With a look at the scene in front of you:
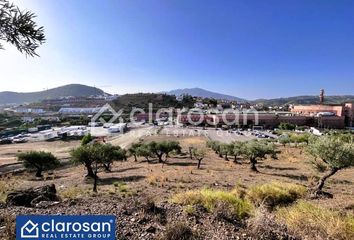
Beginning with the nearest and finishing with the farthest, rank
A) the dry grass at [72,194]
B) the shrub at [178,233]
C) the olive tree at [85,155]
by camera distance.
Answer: the shrub at [178,233]
the dry grass at [72,194]
the olive tree at [85,155]

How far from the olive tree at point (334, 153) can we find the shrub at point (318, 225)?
26.2 feet

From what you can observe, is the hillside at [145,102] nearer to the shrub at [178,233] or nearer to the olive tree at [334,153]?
the olive tree at [334,153]

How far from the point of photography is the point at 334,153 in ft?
47.4

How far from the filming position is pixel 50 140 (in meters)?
77.3

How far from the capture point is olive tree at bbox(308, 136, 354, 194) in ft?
46.3

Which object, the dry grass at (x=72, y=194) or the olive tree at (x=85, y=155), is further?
the olive tree at (x=85, y=155)

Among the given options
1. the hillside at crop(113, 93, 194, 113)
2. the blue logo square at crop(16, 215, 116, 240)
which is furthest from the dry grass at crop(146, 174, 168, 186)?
the hillside at crop(113, 93, 194, 113)

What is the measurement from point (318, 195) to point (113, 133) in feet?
255

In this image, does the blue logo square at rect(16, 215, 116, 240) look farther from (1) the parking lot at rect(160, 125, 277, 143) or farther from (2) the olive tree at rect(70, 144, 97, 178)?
(1) the parking lot at rect(160, 125, 277, 143)

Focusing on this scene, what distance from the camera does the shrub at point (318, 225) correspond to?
5.33m

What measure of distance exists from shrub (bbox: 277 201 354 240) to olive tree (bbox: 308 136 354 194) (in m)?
8.00

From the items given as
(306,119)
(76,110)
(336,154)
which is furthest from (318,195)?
(76,110)

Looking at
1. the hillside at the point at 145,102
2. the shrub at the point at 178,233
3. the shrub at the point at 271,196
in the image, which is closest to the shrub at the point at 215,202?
the shrub at the point at 178,233

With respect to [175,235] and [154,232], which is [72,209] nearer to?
[154,232]
